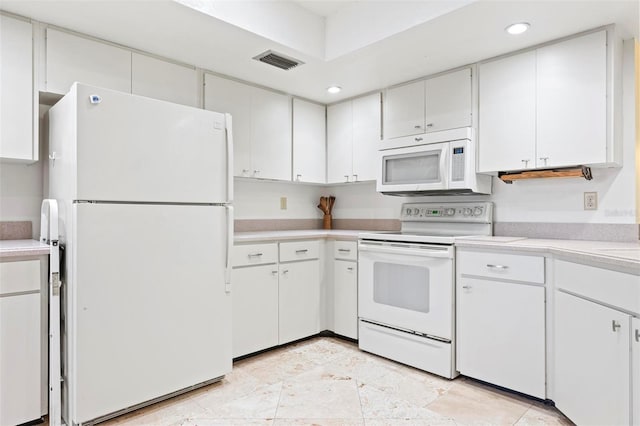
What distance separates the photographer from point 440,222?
314 cm

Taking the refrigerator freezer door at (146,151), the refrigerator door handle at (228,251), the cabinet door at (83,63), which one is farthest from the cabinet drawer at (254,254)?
the cabinet door at (83,63)

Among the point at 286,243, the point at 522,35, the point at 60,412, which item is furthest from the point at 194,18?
the point at 60,412

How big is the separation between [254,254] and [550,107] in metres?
2.14

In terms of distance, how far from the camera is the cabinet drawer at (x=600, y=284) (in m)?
1.58

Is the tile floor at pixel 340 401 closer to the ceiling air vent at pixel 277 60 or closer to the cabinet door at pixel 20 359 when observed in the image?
the cabinet door at pixel 20 359

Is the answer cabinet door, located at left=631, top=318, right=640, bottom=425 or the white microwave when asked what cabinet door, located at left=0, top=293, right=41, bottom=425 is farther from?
cabinet door, located at left=631, top=318, right=640, bottom=425

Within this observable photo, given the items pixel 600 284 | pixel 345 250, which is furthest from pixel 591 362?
pixel 345 250

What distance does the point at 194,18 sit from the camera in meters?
2.23

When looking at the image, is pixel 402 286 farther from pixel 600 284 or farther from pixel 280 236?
pixel 600 284

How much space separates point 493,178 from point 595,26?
3.56 ft

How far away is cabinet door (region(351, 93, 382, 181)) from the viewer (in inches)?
135

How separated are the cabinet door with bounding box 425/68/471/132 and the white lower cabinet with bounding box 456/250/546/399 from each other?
1.00 meters

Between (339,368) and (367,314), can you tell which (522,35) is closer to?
(367,314)

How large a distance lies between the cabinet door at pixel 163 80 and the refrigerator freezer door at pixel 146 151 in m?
0.58
